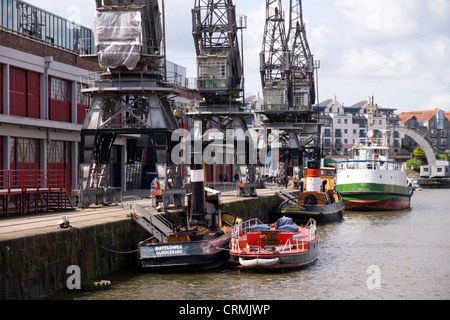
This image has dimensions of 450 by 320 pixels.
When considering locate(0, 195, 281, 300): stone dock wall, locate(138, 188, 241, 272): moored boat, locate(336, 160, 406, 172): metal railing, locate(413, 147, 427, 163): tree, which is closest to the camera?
locate(0, 195, 281, 300): stone dock wall

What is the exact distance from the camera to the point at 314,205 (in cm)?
4906

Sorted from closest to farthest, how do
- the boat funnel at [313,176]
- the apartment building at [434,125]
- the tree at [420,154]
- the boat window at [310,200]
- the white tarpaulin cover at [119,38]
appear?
the white tarpaulin cover at [119,38]
the boat window at [310,200]
the boat funnel at [313,176]
the tree at [420,154]
the apartment building at [434,125]

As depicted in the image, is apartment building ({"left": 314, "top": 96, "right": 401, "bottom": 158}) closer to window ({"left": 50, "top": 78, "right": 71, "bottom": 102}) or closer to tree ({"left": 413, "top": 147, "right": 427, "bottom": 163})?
tree ({"left": 413, "top": 147, "right": 427, "bottom": 163})

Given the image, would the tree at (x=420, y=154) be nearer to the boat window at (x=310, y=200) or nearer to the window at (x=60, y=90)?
the boat window at (x=310, y=200)

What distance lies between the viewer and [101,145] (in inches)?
1491

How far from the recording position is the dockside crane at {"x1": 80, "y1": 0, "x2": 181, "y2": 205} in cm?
3584

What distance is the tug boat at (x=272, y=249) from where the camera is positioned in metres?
26.7

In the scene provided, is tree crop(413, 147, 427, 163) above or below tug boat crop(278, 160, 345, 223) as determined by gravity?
above

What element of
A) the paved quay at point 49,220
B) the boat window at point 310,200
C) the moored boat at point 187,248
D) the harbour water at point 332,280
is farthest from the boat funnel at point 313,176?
the moored boat at point 187,248

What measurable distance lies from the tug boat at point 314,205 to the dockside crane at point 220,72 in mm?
3373

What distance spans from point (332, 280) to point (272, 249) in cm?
284

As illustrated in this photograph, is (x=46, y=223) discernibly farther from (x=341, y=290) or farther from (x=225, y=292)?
(x=341, y=290)

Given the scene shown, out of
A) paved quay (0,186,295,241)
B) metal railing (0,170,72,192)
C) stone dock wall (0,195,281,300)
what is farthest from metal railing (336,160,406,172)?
stone dock wall (0,195,281,300)

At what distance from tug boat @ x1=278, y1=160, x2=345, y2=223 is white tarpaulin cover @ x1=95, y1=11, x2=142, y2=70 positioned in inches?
736
